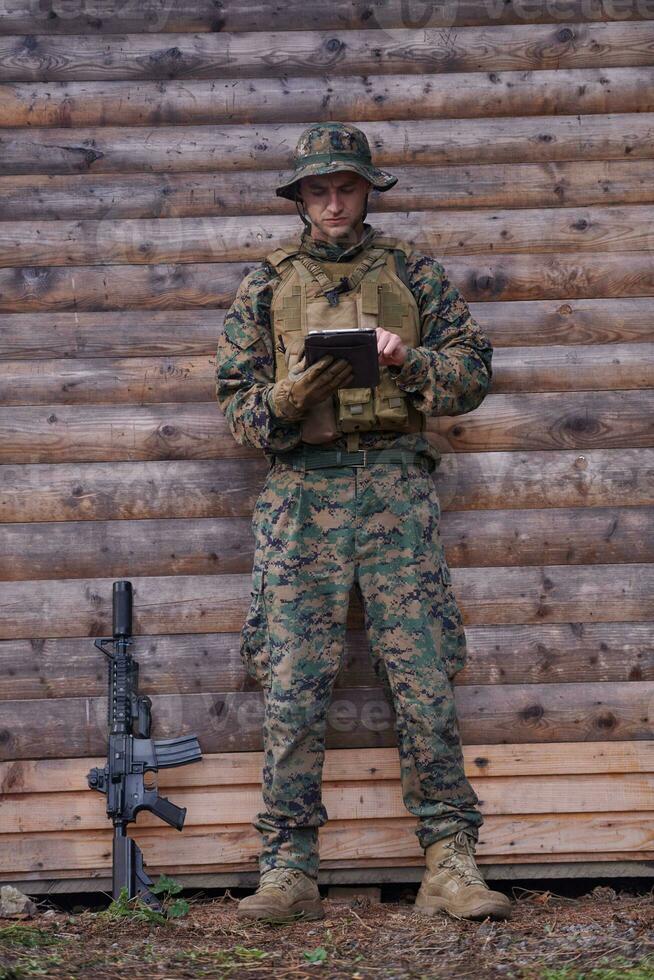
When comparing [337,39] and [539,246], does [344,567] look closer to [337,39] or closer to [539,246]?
[539,246]

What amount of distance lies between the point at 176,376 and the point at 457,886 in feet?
7.85

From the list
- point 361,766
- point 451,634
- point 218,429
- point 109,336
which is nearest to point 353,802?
point 361,766

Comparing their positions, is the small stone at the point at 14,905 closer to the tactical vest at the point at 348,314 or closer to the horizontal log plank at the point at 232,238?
the tactical vest at the point at 348,314

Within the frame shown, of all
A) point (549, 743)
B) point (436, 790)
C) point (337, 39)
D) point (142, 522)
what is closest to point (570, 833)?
point (549, 743)

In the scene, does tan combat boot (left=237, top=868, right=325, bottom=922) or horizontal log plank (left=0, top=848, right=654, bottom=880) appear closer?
tan combat boot (left=237, top=868, right=325, bottom=922)

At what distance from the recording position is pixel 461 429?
16.6 ft

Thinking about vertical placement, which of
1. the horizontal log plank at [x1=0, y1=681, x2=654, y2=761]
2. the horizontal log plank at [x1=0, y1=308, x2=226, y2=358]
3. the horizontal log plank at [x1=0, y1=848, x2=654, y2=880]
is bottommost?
the horizontal log plank at [x1=0, y1=848, x2=654, y2=880]

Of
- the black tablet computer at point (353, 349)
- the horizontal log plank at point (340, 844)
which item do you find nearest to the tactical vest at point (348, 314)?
the black tablet computer at point (353, 349)

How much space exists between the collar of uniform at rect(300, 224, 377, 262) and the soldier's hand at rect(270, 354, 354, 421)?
505 millimetres

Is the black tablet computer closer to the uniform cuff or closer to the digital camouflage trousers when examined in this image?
the uniform cuff

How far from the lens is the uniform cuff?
4.27m

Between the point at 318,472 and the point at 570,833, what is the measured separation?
1.87 metres

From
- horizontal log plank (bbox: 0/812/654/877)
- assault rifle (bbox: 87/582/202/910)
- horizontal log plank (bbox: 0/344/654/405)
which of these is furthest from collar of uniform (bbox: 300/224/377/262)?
horizontal log plank (bbox: 0/812/654/877)

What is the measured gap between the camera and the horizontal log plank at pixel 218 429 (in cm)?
504
